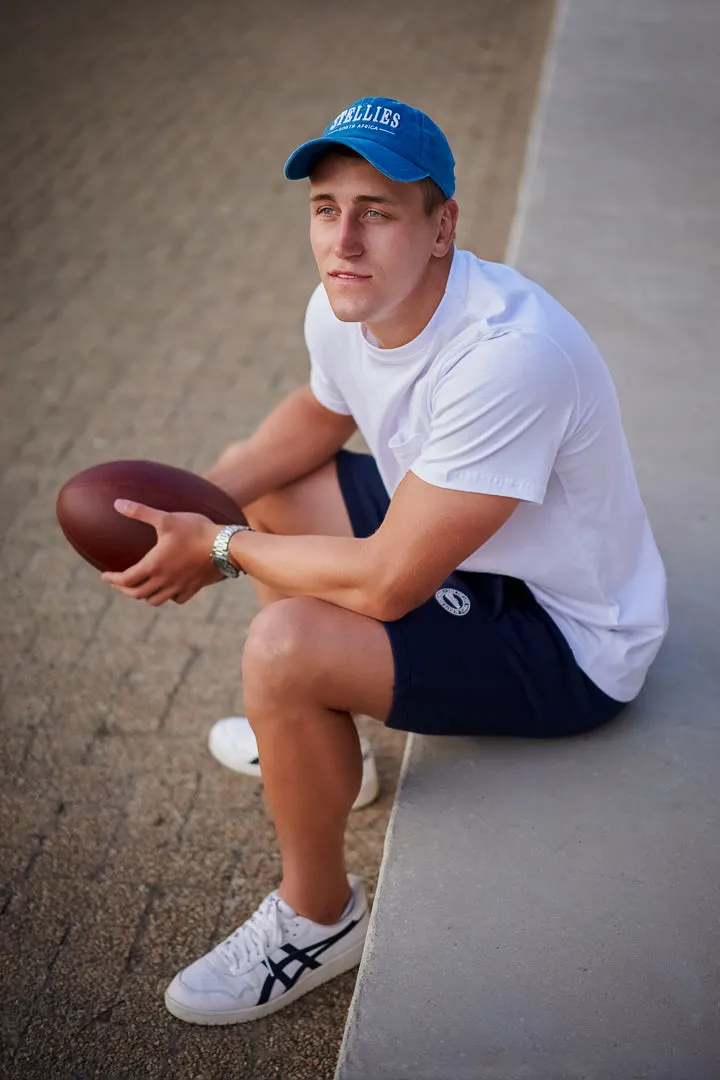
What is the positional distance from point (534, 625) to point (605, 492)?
12.5 inches

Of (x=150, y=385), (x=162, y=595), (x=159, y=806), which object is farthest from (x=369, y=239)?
(x=150, y=385)

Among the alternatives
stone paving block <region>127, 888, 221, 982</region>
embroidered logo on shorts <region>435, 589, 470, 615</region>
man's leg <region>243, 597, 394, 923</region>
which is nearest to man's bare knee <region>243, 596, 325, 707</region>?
man's leg <region>243, 597, 394, 923</region>

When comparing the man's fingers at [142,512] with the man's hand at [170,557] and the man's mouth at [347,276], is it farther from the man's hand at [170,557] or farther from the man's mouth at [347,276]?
the man's mouth at [347,276]

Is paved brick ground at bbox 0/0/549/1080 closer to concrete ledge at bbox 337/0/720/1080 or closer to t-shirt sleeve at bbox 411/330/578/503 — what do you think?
concrete ledge at bbox 337/0/720/1080

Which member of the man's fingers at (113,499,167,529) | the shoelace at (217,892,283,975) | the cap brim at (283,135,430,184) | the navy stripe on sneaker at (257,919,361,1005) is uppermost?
the cap brim at (283,135,430,184)

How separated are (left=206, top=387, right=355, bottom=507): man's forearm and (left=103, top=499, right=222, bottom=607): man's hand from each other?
1.14ft

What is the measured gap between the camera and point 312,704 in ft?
7.11

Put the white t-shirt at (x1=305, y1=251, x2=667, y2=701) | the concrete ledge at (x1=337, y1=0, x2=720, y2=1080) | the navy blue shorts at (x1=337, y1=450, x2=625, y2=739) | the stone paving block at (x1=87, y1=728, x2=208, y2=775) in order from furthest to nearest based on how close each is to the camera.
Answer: the stone paving block at (x1=87, y1=728, x2=208, y2=775)
the navy blue shorts at (x1=337, y1=450, x2=625, y2=739)
the white t-shirt at (x1=305, y1=251, x2=667, y2=701)
the concrete ledge at (x1=337, y1=0, x2=720, y2=1080)

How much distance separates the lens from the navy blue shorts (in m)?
2.22

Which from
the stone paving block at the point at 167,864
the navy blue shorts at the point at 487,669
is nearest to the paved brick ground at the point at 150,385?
the stone paving block at the point at 167,864

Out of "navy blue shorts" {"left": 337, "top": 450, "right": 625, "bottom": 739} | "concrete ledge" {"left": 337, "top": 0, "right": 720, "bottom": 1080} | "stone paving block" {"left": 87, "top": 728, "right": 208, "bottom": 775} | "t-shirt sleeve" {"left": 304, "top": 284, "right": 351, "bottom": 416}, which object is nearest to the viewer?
"concrete ledge" {"left": 337, "top": 0, "right": 720, "bottom": 1080}

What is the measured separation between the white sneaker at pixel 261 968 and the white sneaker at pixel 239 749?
53 centimetres

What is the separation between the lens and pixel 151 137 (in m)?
6.98

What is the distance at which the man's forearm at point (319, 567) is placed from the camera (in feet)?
7.03
